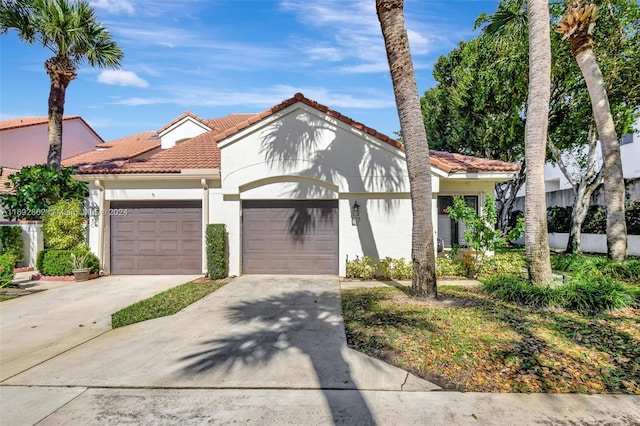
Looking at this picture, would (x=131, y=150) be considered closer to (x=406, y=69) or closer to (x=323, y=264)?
(x=323, y=264)

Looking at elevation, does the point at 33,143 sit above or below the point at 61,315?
above

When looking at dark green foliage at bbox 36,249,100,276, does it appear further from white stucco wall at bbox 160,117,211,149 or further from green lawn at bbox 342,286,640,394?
green lawn at bbox 342,286,640,394

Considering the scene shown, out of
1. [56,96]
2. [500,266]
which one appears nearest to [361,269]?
[500,266]

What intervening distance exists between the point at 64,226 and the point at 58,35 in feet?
22.5

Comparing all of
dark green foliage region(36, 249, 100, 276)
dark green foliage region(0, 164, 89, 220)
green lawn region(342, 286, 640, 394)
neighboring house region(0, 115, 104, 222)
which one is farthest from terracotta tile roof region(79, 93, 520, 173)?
neighboring house region(0, 115, 104, 222)

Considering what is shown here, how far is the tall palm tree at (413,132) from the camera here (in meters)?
7.41

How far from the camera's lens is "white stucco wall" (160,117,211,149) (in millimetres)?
17750

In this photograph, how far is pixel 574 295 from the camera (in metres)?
6.88

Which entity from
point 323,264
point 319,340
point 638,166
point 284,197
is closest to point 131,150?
point 284,197

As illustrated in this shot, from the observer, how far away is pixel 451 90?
20078 mm

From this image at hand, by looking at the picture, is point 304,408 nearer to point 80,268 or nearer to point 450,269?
point 450,269

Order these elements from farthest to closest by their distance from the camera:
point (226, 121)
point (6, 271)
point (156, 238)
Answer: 1. point (226, 121)
2. point (156, 238)
3. point (6, 271)

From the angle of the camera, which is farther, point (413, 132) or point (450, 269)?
point (450, 269)

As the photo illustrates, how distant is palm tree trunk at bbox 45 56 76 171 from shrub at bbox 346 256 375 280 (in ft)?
37.1
